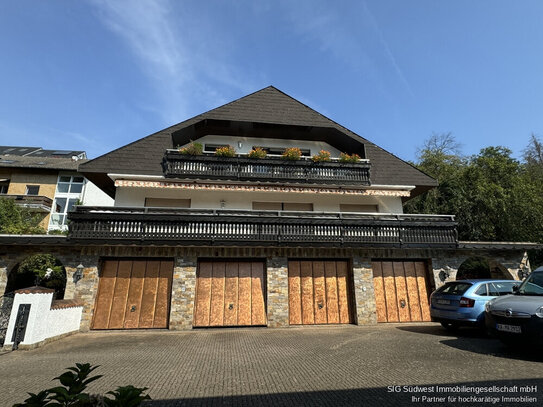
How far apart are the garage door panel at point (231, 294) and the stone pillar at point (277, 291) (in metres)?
1.44

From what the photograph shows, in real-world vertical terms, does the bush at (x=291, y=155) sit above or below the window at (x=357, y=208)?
above

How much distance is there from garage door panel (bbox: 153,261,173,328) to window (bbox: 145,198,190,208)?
3.25 m

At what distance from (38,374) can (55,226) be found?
31.2 m

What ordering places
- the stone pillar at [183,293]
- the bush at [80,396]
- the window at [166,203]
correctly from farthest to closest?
the window at [166,203] → the stone pillar at [183,293] → the bush at [80,396]

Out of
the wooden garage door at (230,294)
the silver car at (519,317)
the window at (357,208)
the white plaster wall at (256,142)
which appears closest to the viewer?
the silver car at (519,317)

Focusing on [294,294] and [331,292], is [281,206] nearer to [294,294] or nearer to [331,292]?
[294,294]

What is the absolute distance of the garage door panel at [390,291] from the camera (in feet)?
46.0

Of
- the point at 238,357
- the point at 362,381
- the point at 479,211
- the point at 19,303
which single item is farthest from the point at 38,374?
the point at 479,211

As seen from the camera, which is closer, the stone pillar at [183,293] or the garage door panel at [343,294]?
the stone pillar at [183,293]

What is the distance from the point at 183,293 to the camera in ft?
41.5

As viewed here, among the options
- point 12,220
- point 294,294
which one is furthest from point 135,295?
point 12,220

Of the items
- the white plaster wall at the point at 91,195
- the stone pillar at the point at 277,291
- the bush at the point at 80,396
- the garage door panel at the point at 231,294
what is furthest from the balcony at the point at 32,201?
the bush at the point at 80,396

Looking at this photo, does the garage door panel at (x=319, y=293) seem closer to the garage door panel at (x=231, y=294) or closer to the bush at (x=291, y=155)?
the garage door panel at (x=231, y=294)

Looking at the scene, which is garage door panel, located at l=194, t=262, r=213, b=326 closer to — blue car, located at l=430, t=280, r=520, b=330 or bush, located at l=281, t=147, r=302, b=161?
bush, located at l=281, t=147, r=302, b=161
